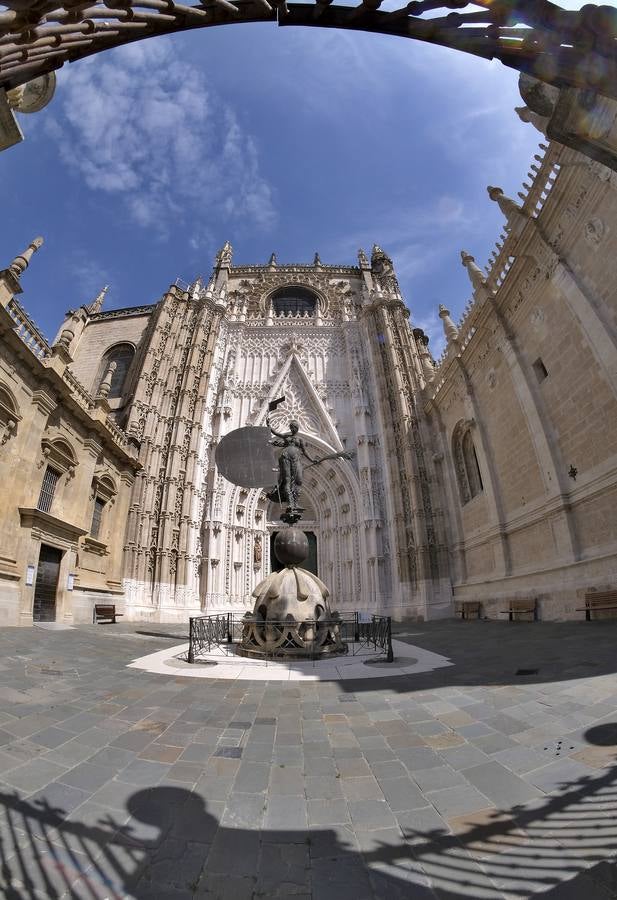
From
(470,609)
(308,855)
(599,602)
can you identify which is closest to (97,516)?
(470,609)

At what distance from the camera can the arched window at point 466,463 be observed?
19.0m

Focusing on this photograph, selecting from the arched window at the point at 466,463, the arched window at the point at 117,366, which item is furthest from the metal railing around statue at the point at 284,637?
the arched window at the point at 117,366

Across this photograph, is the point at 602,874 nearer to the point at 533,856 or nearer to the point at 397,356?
the point at 533,856

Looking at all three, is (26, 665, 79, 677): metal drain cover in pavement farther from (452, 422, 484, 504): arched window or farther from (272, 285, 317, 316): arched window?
(272, 285, 317, 316): arched window

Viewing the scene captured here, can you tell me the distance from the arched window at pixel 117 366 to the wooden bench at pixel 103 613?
1375cm

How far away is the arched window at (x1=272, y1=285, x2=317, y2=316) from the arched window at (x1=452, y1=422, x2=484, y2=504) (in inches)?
741

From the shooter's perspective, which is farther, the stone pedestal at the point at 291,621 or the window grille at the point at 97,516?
the window grille at the point at 97,516

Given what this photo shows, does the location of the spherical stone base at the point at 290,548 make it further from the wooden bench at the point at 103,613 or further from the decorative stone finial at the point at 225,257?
the decorative stone finial at the point at 225,257

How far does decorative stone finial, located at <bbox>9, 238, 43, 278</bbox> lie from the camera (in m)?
13.1

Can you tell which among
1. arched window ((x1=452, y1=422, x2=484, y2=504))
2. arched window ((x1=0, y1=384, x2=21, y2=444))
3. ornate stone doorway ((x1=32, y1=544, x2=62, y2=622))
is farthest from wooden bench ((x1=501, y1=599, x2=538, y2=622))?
arched window ((x1=0, y1=384, x2=21, y2=444))

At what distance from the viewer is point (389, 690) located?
513cm

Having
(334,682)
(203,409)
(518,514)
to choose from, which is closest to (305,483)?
(203,409)

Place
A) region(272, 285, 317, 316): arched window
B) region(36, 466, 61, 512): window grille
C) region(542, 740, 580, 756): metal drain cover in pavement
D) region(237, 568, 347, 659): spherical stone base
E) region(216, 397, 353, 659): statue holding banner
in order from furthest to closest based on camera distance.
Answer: region(272, 285, 317, 316): arched window → region(36, 466, 61, 512): window grille → region(216, 397, 353, 659): statue holding banner → region(237, 568, 347, 659): spherical stone base → region(542, 740, 580, 756): metal drain cover in pavement

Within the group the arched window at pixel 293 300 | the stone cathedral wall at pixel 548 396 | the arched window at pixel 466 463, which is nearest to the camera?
the stone cathedral wall at pixel 548 396
